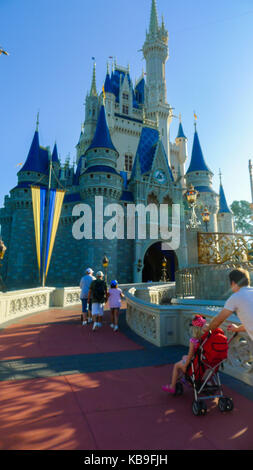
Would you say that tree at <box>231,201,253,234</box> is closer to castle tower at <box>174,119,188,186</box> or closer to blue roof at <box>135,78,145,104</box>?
castle tower at <box>174,119,188,186</box>

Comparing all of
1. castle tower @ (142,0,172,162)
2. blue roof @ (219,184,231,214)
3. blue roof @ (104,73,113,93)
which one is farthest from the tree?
blue roof @ (104,73,113,93)

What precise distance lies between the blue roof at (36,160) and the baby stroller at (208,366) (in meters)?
31.1

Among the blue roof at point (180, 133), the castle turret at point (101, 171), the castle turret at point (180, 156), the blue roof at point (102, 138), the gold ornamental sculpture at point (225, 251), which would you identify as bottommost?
the gold ornamental sculpture at point (225, 251)

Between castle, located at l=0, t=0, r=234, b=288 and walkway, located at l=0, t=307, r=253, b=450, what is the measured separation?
1497cm

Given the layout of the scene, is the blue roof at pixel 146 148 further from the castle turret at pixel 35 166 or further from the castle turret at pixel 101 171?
the castle turret at pixel 35 166

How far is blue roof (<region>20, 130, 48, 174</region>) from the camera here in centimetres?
3042

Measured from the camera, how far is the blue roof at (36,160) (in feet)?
99.8

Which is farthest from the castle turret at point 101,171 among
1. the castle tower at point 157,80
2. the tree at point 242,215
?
the tree at point 242,215

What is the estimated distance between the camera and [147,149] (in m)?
35.1

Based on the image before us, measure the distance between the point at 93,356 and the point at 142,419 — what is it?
8.56ft

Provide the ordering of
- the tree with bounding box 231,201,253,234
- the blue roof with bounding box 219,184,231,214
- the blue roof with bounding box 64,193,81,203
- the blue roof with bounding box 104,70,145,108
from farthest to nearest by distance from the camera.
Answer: the tree with bounding box 231,201,253,234
the blue roof with bounding box 219,184,231,214
the blue roof with bounding box 104,70,145,108
the blue roof with bounding box 64,193,81,203

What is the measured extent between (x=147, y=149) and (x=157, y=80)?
16.1 meters

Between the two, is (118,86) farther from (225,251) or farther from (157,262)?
(225,251)
